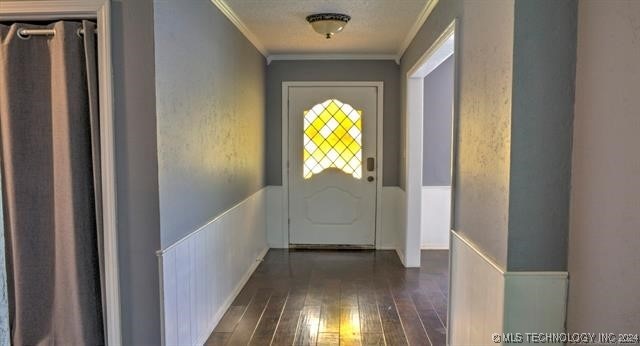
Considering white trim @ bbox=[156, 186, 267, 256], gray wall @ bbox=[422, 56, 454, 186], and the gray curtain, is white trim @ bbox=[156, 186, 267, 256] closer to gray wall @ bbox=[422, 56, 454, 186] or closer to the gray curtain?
the gray curtain

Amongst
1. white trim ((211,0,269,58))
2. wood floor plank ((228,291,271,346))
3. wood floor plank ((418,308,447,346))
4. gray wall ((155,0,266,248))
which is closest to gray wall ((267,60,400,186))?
white trim ((211,0,269,58))

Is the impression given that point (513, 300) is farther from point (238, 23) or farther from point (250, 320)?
point (238, 23)

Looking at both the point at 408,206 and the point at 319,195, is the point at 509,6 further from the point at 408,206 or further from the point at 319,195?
the point at 319,195

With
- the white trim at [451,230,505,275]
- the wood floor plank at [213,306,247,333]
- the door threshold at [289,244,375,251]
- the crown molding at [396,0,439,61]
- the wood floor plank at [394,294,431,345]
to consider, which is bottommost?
the wood floor plank at [394,294,431,345]

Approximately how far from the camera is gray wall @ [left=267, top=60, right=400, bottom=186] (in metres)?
5.05

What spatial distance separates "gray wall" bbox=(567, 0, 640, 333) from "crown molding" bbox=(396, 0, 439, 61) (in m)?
1.55

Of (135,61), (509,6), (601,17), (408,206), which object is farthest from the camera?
(408,206)

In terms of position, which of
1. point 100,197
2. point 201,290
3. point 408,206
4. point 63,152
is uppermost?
point 63,152

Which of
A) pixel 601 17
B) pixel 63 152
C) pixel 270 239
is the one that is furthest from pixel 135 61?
pixel 270 239

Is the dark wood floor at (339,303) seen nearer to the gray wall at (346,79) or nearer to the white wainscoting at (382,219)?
the white wainscoting at (382,219)

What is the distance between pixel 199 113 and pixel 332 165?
263cm

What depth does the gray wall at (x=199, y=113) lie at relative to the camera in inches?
86.3

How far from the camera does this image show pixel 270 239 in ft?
17.2

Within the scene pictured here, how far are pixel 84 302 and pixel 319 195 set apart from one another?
3.21 meters
